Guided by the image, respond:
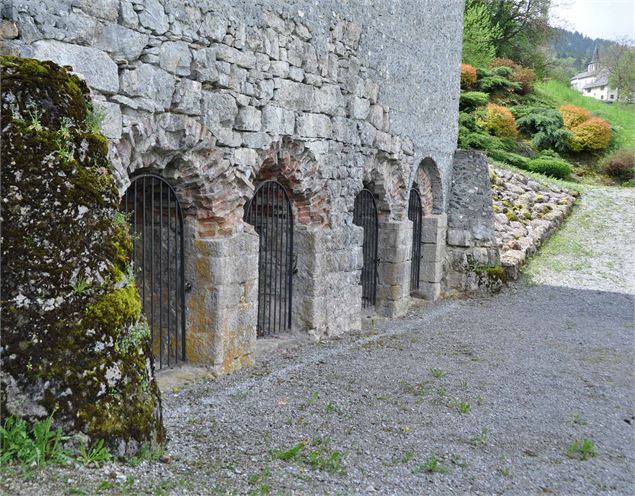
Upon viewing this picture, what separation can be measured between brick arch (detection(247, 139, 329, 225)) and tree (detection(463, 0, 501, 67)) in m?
20.9

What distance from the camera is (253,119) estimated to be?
6.31m

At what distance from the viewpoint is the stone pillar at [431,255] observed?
1134 centimetres

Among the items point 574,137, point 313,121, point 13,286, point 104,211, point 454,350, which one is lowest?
point 454,350

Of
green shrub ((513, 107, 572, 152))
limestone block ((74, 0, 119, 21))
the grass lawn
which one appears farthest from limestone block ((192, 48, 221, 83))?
the grass lawn

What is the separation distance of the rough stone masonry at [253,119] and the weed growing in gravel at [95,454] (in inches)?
86.7

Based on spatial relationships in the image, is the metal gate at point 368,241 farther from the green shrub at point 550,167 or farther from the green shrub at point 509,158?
the green shrub at point 550,167

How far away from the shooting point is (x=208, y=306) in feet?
20.0

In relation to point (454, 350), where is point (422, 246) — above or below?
above

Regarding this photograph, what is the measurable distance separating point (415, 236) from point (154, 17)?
7083mm

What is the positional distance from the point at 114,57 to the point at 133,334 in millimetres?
2294

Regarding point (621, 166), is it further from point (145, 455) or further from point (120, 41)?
point (145, 455)

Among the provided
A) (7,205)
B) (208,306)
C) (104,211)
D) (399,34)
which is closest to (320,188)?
(208,306)

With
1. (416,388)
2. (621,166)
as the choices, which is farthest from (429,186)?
(621,166)

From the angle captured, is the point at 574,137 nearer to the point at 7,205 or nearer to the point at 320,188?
the point at 320,188
